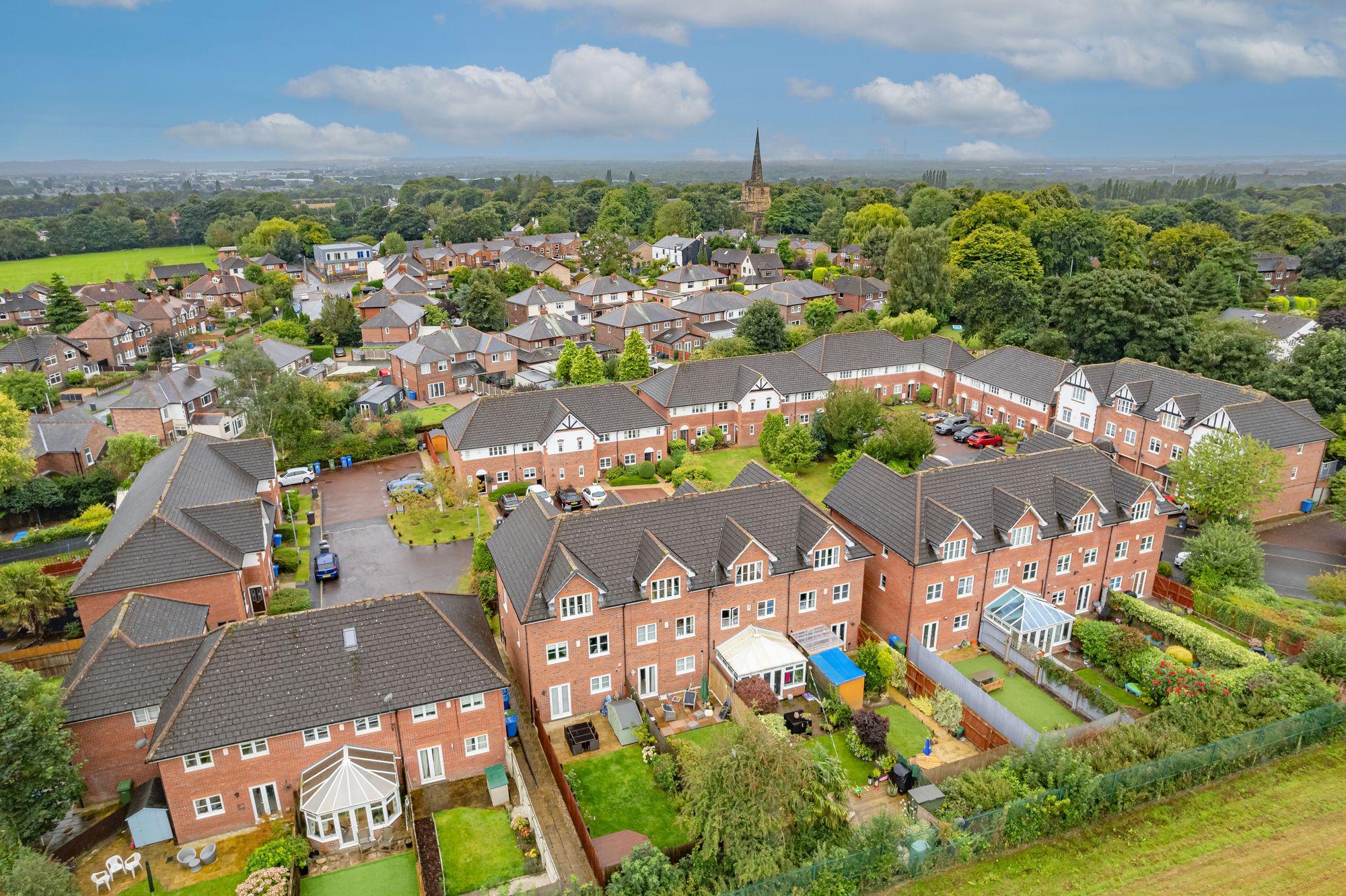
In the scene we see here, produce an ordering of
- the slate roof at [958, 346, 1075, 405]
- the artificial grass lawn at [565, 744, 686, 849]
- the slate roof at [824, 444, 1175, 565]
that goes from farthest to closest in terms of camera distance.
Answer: the slate roof at [958, 346, 1075, 405] < the slate roof at [824, 444, 1175, 565] < the artificial grass lawn at [565, 744, 686, 849]

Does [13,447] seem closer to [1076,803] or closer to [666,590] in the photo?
[666,590]

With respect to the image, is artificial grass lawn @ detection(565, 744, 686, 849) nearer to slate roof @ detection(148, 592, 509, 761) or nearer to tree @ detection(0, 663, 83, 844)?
slate roof @ detection(148, 592, 509, 761)

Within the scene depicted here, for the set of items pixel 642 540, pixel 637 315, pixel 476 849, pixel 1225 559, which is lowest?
pixel 476 849

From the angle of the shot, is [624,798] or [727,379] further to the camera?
[727,379]

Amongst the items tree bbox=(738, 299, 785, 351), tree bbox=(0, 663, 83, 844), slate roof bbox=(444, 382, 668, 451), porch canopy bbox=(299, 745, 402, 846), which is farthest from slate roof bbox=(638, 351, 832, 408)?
tree bbox=(0, 663, 83, 844)

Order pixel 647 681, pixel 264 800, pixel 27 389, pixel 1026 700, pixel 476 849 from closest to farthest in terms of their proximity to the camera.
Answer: pixel 476 849
pixel 264 800
pixel 647 681
pixel 1026 700
pixel 27 389

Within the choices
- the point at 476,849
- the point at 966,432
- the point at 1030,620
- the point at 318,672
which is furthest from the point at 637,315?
the point at 476,849

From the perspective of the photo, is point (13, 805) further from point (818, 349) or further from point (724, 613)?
point (818, 349)
